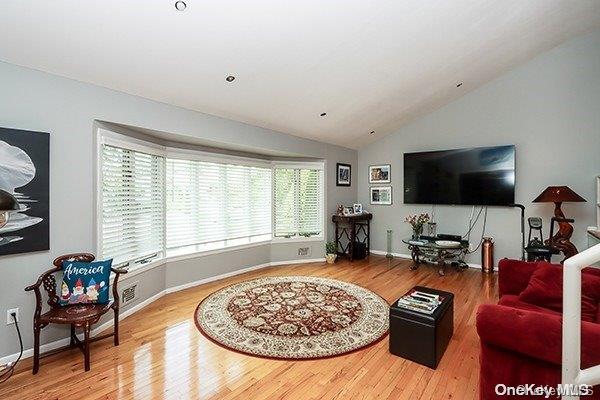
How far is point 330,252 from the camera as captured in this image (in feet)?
18.3

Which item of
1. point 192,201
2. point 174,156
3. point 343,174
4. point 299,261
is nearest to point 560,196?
point 343,174

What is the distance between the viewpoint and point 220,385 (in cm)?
206

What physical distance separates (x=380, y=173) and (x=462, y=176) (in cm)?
161

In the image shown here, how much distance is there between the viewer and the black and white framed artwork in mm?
2219

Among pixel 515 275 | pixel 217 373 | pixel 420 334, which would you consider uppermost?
pixel 515 275

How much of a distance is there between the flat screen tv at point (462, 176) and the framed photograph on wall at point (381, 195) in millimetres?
406

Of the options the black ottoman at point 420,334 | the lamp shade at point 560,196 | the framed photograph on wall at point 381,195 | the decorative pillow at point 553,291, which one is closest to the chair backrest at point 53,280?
the black ottoman at point 420,334

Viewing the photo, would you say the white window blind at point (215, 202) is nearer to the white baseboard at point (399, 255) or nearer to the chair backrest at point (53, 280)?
the chair backrest at point (53, 280)

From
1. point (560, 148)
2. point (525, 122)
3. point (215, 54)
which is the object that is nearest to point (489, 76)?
point (525, 122)

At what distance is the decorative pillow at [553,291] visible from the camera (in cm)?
197

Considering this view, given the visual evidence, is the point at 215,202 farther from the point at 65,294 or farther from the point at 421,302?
the point at 421,302

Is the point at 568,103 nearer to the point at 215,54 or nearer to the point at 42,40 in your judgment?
the point at 215,54

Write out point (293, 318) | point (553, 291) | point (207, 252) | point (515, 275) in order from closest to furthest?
1. point (553, 291)
2. point (515, 275)
3. point (293, 318)
4. point (207, 252)

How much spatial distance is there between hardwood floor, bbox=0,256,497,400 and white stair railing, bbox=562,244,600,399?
1421mm
